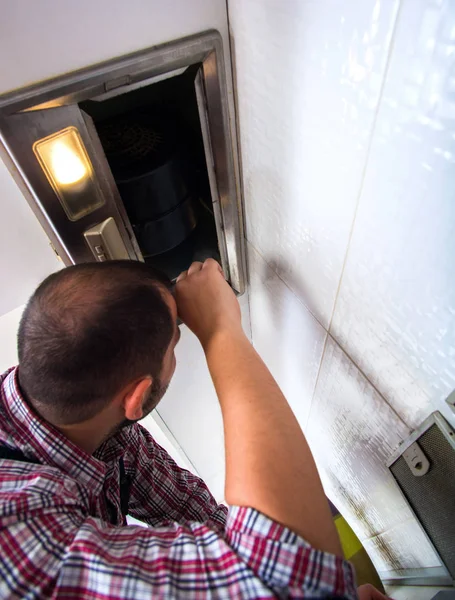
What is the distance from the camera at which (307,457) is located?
51 cm

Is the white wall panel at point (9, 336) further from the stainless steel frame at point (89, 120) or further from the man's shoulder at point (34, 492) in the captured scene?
the man's shoulder at point (34, 492)

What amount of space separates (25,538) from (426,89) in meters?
0.60

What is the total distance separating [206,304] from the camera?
2.35ft

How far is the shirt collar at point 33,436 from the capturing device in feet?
1.77

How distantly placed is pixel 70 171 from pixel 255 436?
48 centimetres

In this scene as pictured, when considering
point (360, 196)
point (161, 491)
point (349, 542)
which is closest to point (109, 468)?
point (161, 491)

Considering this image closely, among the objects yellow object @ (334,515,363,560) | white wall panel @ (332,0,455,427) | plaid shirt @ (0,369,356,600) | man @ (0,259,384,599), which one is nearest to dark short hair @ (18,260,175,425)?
man @ (0,259,384,599)

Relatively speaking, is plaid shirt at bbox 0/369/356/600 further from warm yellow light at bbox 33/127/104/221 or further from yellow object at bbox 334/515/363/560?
yellow object at bbox 334/515/363/560

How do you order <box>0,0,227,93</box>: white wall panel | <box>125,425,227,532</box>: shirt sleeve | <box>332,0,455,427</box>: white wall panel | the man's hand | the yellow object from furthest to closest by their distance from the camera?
→ the yellow object < <box>125,425,227,532</box>: shirt sleeve < the man's hand < <box>0,0,227,93</box>: white wall panel < <box>332,0,455,427</box>: white wall panel

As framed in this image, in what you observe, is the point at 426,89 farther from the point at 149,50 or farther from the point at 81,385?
the point at 81,385

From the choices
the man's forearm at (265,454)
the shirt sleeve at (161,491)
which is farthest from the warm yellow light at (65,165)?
the shirt sleeve at (161,491)

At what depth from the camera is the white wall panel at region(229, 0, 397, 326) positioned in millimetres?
403

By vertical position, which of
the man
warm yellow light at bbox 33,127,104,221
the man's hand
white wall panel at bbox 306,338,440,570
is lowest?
white wall panel at bbox 306,338,440,570

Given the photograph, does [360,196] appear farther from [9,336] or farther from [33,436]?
[9,336]
